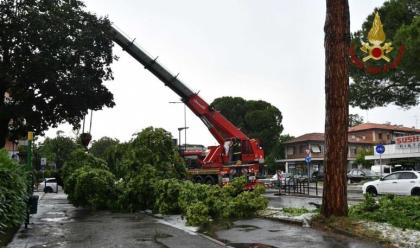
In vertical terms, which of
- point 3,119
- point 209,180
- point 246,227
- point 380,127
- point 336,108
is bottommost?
point 246,227

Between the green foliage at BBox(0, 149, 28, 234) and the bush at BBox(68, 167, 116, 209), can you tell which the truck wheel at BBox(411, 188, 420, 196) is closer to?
the bush at BBox(68, 167, 116, 209)

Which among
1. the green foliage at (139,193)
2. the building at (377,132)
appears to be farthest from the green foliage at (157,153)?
the building at (377,132)

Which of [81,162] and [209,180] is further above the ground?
[81,162]

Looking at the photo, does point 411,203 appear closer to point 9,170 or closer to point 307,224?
point 307,224

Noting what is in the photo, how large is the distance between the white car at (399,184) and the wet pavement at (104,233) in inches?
536

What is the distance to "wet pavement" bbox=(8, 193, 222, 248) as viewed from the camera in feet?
38.6

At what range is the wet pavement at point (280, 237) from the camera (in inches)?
432

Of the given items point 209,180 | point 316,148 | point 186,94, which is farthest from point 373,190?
point 316,148

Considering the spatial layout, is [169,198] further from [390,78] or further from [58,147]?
[58,147]

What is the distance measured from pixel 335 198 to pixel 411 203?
2.03m

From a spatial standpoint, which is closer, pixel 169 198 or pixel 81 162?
pixel 169 198

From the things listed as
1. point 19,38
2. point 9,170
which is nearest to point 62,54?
point 19,38

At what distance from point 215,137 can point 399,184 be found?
34.5 feet

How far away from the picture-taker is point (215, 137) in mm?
31250
